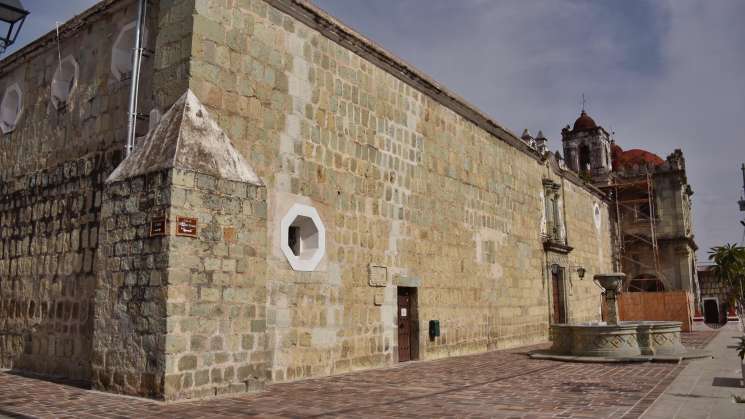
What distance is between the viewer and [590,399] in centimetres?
655

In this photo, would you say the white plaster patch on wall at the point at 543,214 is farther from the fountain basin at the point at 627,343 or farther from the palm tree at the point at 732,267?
the palm tree at the point at 732,267

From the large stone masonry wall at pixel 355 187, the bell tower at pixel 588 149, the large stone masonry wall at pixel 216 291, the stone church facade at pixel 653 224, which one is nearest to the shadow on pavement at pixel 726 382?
the large stone masonry wall at pixel 355 187

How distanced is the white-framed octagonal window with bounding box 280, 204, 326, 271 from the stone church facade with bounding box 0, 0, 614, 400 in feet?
0.12

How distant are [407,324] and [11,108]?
28.4 ft

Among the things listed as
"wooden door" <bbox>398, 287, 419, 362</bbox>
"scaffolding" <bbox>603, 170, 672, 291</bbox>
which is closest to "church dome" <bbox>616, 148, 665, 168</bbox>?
"scaffolding" <bbox>603, 170, 672, 291</bbox>

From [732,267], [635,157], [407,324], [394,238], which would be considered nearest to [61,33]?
[394,238]

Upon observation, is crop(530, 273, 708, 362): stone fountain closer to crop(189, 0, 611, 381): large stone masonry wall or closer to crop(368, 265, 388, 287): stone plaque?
crop(189, 0, 611, 381): large stone masonry wall

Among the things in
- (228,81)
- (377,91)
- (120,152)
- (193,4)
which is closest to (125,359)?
(120,152)

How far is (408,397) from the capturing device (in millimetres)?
6789

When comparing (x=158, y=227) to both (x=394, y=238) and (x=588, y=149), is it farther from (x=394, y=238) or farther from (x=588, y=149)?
(x=588, y=149)

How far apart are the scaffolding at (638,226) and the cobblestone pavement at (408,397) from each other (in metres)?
23.3

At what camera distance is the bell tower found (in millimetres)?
34125

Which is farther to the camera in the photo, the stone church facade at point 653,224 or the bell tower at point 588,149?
the bell tower at point 588,149

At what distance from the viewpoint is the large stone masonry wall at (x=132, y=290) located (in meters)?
6.39
